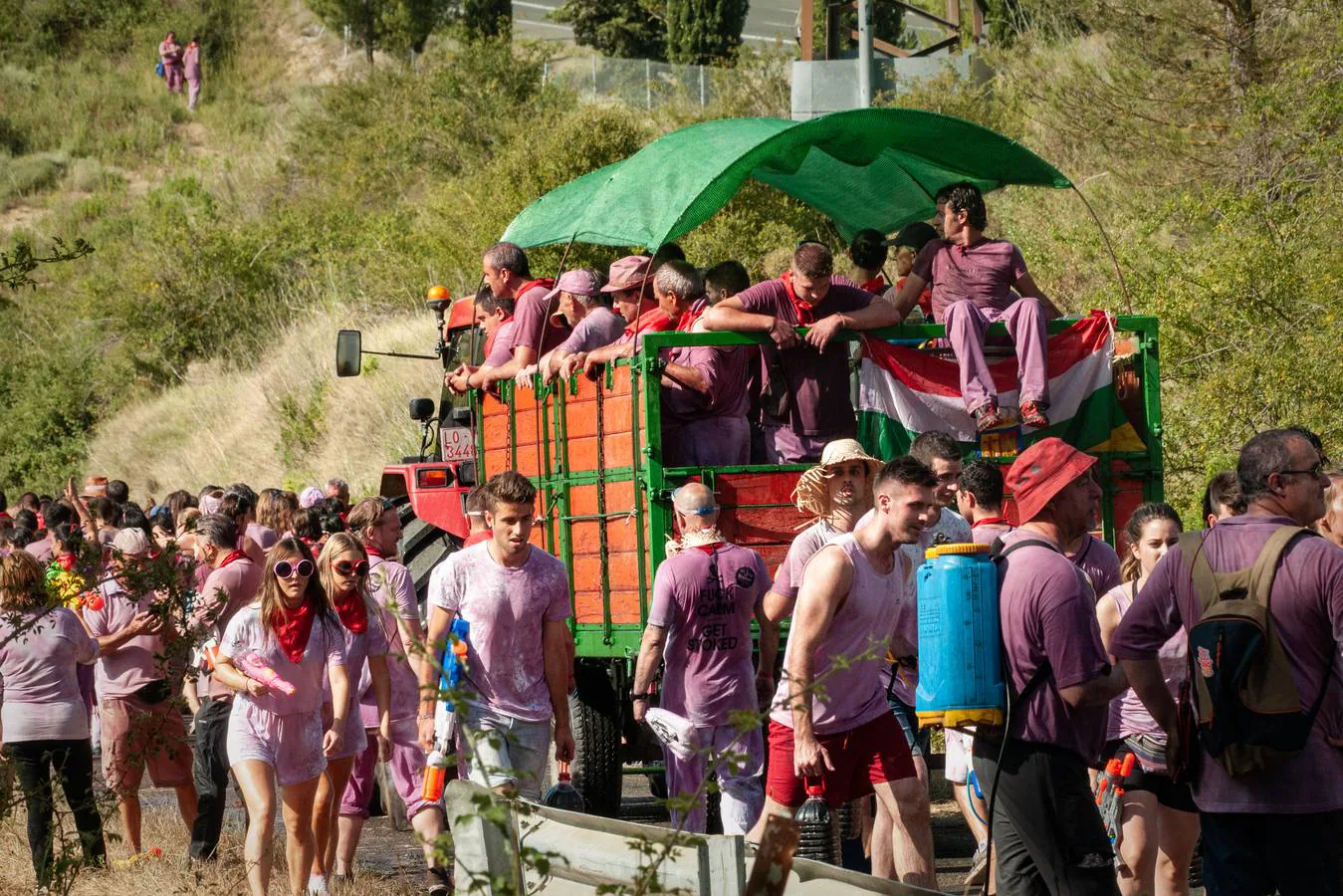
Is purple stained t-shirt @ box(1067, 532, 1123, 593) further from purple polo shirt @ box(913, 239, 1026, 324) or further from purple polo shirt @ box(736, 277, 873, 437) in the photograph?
purple polo shirt @ box(913, 239, 1026, 324)

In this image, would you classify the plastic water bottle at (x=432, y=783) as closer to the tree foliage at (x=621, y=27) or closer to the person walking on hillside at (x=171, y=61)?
the tree foliage at (x=621, y=27)

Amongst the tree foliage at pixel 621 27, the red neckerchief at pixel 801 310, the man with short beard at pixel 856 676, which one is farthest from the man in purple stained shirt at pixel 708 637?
the tree foliage at pixel 621 27

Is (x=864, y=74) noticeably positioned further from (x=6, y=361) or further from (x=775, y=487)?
(x=6, y=361)

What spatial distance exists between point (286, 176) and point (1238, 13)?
29429 millimetres

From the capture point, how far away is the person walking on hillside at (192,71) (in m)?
57.4

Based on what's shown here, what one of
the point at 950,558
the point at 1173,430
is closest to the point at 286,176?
the point at 1173,430

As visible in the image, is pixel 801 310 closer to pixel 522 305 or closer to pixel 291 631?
pixel 522 305

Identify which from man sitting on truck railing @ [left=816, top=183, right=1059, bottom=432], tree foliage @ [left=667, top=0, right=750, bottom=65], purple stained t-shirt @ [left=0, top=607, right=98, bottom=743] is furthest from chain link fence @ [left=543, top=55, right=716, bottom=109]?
purple stained t-shirt @ [left=0, top=607, right=98, bottom=743]

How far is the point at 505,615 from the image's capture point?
7508 mm

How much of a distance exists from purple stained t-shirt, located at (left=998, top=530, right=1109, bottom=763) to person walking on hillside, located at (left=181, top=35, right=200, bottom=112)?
2174 inches

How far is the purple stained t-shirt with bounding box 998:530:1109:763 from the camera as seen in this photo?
17.7 ft

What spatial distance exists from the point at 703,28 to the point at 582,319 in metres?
38.3

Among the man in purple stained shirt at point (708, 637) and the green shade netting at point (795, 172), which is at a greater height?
the green shade netting at point (795, 172)

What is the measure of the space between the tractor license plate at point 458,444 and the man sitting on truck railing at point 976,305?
12.4 feet
